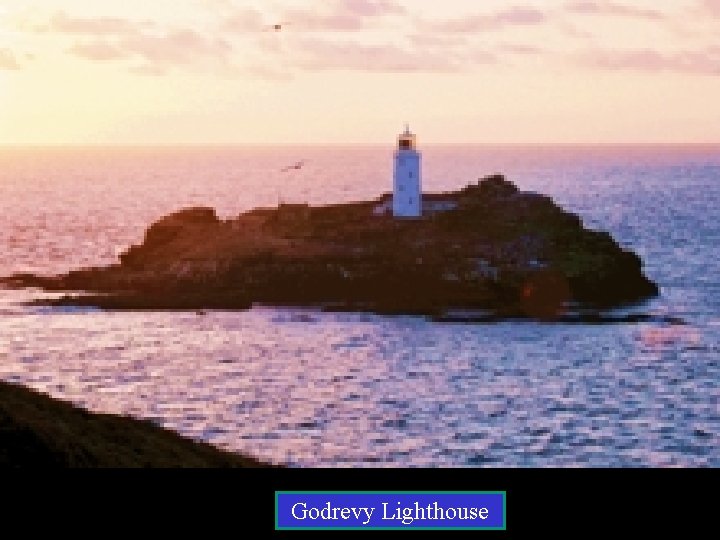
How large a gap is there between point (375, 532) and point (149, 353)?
61.9m

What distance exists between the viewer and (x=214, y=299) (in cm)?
9075

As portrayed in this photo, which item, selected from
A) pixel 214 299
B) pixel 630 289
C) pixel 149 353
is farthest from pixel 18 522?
pixel 630 289

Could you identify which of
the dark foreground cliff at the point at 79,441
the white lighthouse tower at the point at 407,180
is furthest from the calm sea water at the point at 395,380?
the dark foreground cliff at the point at 79,441

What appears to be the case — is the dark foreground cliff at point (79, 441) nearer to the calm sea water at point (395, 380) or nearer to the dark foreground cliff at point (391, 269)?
the calm sea water at point (395, 380)

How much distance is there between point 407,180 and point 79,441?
80.4m

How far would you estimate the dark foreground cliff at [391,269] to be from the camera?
298 ft

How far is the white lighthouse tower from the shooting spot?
4016 inches

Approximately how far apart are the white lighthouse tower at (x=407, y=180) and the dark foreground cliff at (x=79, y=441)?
73.0 m

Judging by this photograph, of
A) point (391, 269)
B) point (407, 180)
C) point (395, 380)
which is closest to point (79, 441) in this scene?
point (395, 380)

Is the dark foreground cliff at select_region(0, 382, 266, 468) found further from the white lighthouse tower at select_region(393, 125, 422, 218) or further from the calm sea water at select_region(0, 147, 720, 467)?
the white lighthouse tower at select_region(393, 125, 422, 218)

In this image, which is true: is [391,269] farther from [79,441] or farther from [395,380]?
[79,441]

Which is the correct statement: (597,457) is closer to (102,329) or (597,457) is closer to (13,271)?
(102,329)

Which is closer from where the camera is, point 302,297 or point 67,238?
point 302,297

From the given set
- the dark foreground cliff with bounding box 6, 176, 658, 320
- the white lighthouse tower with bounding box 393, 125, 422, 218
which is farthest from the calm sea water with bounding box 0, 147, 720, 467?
the white lighthouse tower with bounding box 393, 125, 422, 218
